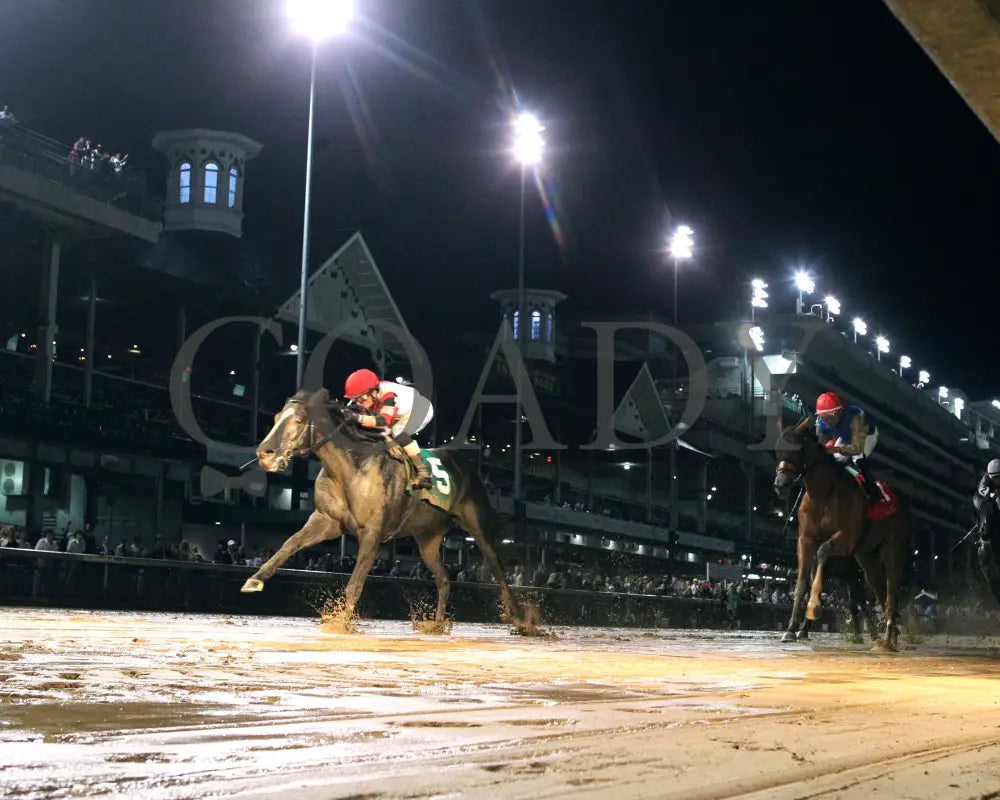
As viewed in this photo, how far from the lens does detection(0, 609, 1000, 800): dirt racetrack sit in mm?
3285

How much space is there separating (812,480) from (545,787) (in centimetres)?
1150

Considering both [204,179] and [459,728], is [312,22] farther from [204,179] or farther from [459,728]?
[459,728]

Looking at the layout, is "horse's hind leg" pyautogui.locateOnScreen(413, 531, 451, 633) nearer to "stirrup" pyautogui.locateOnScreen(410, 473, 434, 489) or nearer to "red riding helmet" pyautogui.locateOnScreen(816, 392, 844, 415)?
"stirrup" pyautogui.locateOnScreen(410, 473, 434, 489)

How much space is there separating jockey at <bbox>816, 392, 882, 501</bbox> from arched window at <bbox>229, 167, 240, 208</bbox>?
25.5 meters

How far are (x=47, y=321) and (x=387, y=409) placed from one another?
50.2 feet

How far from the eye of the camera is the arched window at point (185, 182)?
37.3 metres

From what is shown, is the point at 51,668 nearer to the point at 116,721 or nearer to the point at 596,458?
the point at 116,721

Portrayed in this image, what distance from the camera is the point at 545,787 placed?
327cm

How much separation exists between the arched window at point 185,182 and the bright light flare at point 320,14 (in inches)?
602

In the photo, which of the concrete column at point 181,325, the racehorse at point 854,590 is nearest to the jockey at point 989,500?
the racehorse at point 854,590

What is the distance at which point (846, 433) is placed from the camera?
1523 cm

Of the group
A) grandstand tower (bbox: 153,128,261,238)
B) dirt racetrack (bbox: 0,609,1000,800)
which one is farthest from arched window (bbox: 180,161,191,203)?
dirt racetrack (bbox: 0,609,1000,800)

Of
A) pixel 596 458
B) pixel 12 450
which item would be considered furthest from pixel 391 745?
pixel 596 458

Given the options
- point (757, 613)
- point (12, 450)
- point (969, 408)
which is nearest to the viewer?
point (12, 450)
